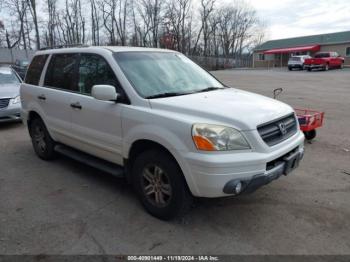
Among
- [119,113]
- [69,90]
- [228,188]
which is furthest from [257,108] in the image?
[69,90]

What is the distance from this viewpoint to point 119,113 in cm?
376

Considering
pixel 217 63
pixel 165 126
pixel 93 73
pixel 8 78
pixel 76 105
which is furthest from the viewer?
pixel 217 63

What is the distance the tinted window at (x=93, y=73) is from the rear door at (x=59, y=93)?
18cm

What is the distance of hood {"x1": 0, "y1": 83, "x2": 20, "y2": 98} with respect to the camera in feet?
27.9

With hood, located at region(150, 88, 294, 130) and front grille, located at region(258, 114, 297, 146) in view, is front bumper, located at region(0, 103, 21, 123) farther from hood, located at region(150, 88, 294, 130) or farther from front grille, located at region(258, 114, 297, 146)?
front grille, located at region(258, 114, 297, 146)

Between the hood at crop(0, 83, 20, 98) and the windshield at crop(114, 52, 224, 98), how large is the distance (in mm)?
5700

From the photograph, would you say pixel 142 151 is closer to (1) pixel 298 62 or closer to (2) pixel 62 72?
(2) pixel 62 72

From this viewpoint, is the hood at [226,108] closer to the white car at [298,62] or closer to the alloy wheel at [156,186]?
the alloy wheel at [156,186]

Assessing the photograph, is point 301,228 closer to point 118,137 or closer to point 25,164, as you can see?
point 118,137

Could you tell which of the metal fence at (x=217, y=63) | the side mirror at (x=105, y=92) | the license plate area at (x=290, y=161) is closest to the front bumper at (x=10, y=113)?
the side mirror at (x=105, y=92)

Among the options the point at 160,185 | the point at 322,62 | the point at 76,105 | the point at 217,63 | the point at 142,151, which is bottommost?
the point at 160,185

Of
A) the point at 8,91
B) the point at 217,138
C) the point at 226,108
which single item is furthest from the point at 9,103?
the point at 217,138

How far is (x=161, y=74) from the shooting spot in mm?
4074

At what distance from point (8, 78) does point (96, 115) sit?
7155 millimetres
